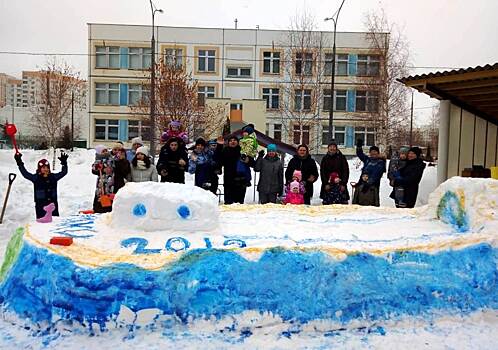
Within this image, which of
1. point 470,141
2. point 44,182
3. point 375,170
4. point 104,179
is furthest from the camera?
point 470,141

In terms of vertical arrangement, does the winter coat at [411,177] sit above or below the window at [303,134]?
below

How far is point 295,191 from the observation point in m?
8.05

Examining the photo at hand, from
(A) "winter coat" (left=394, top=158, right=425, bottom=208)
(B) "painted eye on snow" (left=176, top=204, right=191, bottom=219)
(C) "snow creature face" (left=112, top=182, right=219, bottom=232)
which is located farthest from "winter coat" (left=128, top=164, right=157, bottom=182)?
(A) "winter coat" (left=394, top=158, right=425, bottom=208)

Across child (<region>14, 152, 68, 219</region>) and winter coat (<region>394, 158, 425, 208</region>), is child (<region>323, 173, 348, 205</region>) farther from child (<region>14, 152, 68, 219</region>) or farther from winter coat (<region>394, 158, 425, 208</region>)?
child (<region>14, 152, 68, 219</region>)

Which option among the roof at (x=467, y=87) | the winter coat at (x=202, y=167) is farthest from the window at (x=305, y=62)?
the winter coat at (x=202, y=167)

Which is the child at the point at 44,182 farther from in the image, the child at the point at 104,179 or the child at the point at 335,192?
the child at the point at 335,192

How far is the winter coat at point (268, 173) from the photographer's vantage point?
859 cm

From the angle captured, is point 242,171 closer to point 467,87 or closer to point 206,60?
point 467,87

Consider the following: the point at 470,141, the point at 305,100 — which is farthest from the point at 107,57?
the point at 470,141

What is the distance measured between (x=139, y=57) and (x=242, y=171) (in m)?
28.9

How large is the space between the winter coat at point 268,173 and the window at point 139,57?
28027mm

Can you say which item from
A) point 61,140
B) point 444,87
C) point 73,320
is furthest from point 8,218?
point 61,140

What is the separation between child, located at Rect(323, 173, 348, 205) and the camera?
27.6ft

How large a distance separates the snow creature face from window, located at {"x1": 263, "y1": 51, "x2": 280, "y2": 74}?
1199 inches
